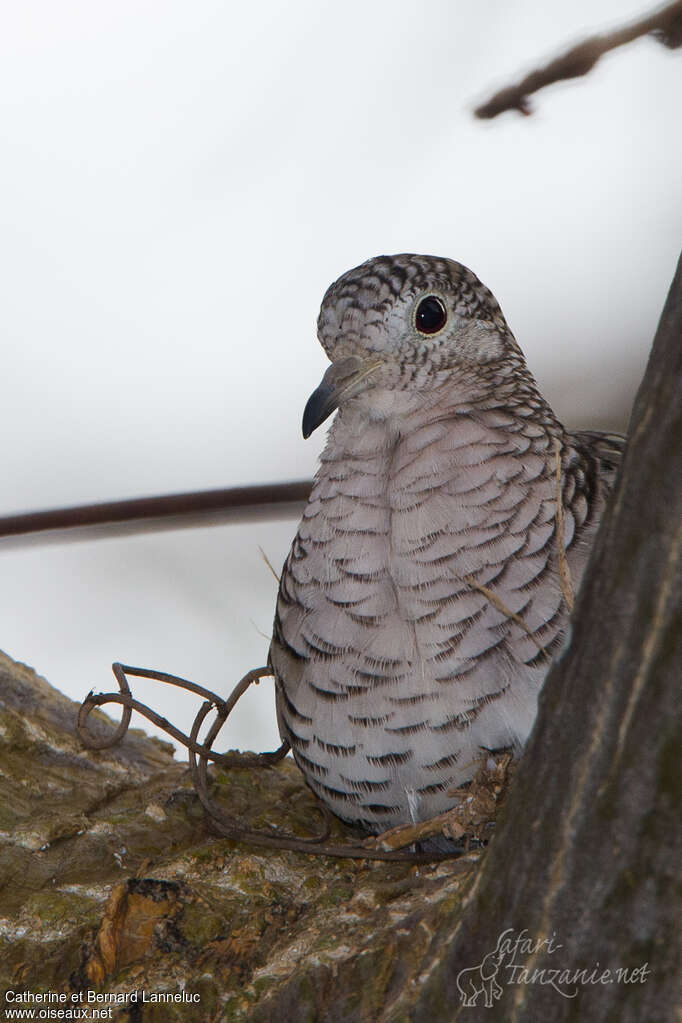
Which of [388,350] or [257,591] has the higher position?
[388,350]

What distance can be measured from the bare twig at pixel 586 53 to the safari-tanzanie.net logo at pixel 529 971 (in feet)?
3.26

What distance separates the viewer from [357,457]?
1269 millimetres

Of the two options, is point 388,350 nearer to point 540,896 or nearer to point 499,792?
point 499,792

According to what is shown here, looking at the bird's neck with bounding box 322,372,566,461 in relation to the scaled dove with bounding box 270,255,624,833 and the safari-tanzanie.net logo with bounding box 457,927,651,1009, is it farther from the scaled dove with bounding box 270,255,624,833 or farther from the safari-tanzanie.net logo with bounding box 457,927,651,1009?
the safari-tanzanie.net logo with bounding box 457,927,651,1009

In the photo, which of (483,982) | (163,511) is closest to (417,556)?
(483,982)

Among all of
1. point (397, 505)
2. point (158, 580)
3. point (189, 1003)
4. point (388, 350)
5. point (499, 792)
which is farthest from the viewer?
point (158, 580)

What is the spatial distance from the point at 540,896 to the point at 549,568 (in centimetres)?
55

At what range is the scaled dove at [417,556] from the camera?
3.67ft

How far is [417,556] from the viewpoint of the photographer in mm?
1154

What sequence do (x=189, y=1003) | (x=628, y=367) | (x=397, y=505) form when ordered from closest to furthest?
(x=189, y=1003)
(x=397, y=505)
(x=628, y=367)

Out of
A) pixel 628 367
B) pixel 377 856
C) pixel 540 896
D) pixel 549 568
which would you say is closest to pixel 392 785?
pixel 377 856

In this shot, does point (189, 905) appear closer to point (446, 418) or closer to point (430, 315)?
point (446, 418)

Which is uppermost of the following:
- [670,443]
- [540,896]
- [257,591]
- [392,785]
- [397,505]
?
[670,443]

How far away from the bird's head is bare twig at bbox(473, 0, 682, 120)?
22 centimetres
